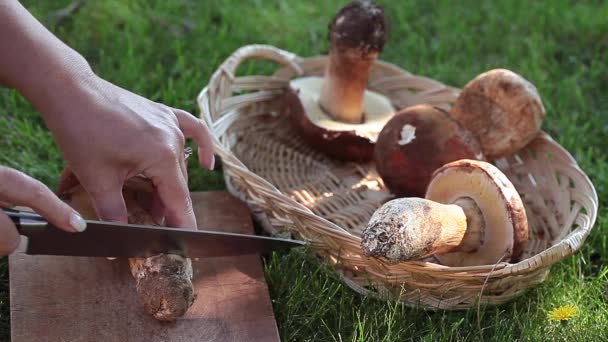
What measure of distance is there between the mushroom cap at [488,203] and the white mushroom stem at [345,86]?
530 mm

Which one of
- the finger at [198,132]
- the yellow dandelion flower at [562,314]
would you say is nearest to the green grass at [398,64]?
the yellow dandelion flower at [562,314]

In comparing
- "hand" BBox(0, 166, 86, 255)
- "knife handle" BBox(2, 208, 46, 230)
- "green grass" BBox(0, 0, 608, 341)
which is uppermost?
"hand" BBox(0, 166, 86, 255)

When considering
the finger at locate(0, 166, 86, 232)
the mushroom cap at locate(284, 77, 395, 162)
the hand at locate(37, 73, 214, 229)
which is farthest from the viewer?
the mushroom cap at locate(284, 77, 395, 162)

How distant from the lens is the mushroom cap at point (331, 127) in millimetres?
2338

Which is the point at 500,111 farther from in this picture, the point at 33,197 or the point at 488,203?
the point at 33,197

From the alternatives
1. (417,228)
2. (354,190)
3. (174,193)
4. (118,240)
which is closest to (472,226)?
(417,228)

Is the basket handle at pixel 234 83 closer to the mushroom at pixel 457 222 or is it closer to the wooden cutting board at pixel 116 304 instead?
the wooden cutting board at pixel 116 304

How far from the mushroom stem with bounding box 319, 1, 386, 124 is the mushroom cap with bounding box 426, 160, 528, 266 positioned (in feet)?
1.74

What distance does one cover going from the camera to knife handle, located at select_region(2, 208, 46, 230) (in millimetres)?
1355

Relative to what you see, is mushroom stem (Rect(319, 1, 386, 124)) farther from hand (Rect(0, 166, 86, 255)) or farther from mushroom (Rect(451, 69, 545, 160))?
hand (Rect(0, 166, 86, 255))

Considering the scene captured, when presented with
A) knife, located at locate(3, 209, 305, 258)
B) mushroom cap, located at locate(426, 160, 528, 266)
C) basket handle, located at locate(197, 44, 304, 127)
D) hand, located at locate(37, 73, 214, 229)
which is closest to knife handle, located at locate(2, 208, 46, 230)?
knife, located at locate(3, 209, 305, 258)

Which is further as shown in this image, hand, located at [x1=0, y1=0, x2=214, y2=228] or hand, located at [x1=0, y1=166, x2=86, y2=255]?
hand, located at [x1=0, y1=0, x2=214, y2=228]

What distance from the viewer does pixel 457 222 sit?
5.90ft

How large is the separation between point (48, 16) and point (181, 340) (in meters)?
1.82
